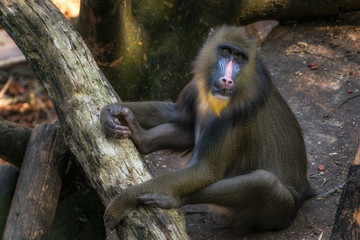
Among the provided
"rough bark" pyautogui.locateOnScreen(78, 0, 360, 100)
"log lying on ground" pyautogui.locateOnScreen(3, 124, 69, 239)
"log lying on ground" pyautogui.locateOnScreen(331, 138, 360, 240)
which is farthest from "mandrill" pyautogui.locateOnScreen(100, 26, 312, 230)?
"rough bark" pyautogui.locateOnScreen(78, 0, 360, 100)

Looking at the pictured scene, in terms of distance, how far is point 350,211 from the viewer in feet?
11.3

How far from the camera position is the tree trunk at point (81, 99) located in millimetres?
3850

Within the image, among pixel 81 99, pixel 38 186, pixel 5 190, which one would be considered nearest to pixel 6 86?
pixel 5 190

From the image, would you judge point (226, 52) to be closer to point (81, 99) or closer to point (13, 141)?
point (81, 99)

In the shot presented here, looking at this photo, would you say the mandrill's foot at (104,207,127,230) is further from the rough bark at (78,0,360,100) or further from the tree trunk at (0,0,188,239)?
the rough bark at (78,0,360,100)

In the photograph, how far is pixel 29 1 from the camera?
4.55 meters

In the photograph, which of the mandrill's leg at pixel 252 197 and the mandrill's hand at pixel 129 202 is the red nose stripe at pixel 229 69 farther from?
the mandrill's hand at pixel 129 202

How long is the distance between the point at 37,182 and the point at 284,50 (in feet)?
12.3

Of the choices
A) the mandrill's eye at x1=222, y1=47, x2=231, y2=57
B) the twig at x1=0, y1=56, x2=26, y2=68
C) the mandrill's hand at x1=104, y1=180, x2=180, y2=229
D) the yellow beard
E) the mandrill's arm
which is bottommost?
the twig at x1=0, y1=56, x2=26, y2=68

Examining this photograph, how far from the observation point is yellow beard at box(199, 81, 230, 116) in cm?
418

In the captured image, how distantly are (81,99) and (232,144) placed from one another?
123cm

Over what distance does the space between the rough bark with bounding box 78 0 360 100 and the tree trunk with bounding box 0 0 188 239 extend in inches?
43.4

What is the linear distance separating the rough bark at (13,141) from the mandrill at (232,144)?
1.48 meters

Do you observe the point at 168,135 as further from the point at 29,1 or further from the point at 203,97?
the point at 29,1
